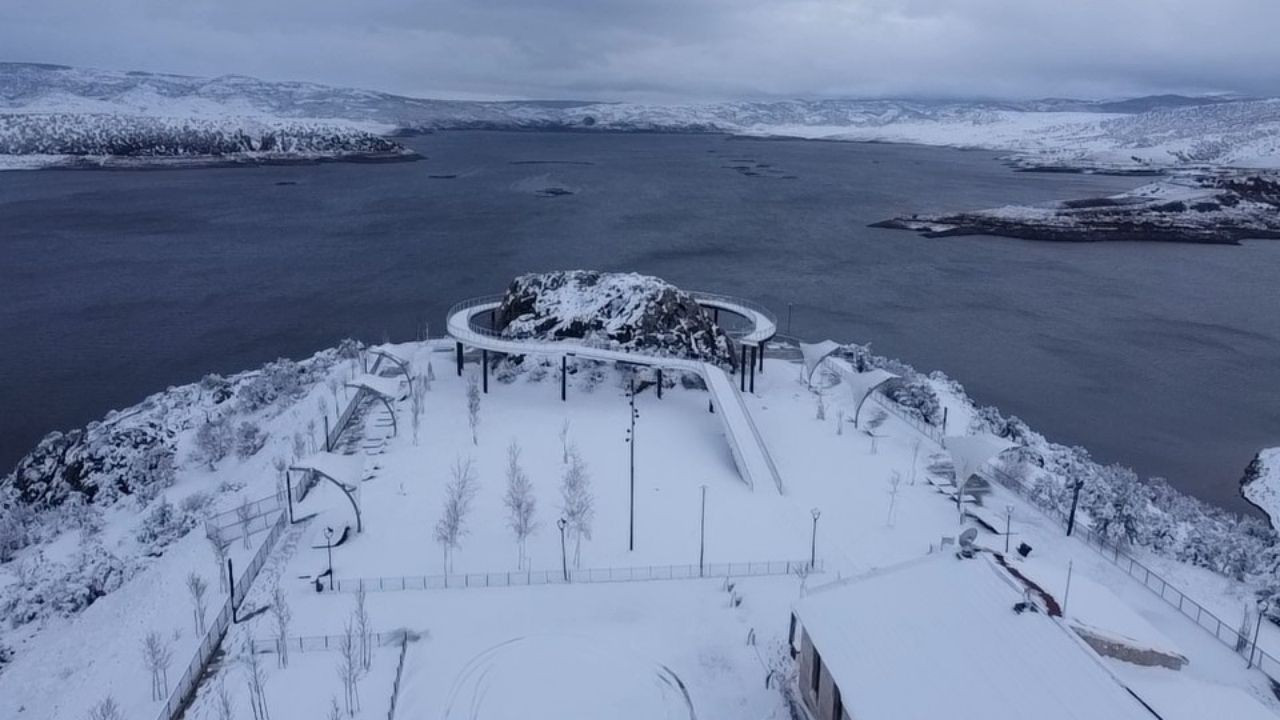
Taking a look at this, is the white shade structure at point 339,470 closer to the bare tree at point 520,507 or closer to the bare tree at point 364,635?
the bare tree at point 520,507

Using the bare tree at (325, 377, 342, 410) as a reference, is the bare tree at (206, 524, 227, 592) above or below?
below

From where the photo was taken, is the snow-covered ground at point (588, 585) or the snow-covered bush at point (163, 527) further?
the snow-covered bush at point (163, 527)

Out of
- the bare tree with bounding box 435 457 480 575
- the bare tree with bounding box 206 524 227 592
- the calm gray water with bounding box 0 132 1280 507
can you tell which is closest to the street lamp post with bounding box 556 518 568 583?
the bare tree with bounding box 435 457 480 575

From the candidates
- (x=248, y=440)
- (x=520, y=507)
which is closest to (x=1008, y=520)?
(x=520, y=507)

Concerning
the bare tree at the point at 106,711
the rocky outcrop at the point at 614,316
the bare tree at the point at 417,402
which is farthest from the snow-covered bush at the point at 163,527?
the rocky outcrop at the point at 614,316

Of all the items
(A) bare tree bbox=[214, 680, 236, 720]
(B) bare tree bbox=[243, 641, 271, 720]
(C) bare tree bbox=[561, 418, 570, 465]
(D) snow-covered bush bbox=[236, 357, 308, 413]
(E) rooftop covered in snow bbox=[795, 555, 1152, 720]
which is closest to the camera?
(E) rooftop covered in snow bbox=[795, 555, 1152, 720]

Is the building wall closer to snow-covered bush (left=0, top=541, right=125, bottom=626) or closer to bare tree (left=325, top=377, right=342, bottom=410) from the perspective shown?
snow-covered bush (left=0, top=541, right=125, bottom=626)

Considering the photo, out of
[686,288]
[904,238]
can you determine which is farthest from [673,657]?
[904,238]
